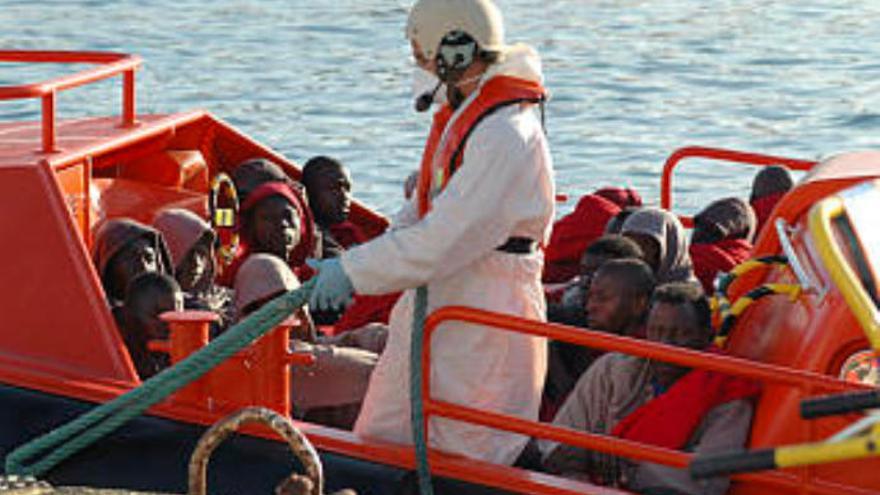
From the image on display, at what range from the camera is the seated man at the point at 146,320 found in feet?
23.0

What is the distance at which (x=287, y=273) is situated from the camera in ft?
24.4

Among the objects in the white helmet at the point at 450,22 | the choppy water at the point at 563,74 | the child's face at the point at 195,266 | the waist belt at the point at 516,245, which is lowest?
the choppy water at the point at 563,74

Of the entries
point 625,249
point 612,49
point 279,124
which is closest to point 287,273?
point 625,249

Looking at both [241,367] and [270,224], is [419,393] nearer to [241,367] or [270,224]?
[241,367]

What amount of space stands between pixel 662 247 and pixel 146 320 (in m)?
1.87

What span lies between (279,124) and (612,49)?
156 inches

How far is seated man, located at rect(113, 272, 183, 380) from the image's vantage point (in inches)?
276

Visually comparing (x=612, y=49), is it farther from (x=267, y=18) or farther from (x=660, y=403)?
(x=660, y=403)

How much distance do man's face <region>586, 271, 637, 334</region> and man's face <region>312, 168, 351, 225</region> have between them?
2104 millimetres

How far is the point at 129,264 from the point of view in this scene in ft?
24.2

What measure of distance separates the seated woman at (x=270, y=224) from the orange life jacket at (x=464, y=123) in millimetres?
1920

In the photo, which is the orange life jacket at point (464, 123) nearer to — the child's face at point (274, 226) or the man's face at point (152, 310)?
the man's face at point (152, 310)

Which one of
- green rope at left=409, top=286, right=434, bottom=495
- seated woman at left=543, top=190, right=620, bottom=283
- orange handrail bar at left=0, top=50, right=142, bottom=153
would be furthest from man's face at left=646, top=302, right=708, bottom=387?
seated woman at left=543, top=190, right=620, bottom=283

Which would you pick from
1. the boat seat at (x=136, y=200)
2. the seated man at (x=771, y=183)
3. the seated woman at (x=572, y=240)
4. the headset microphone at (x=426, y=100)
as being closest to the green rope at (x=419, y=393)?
the headset microphone at (x=426, y=100)
